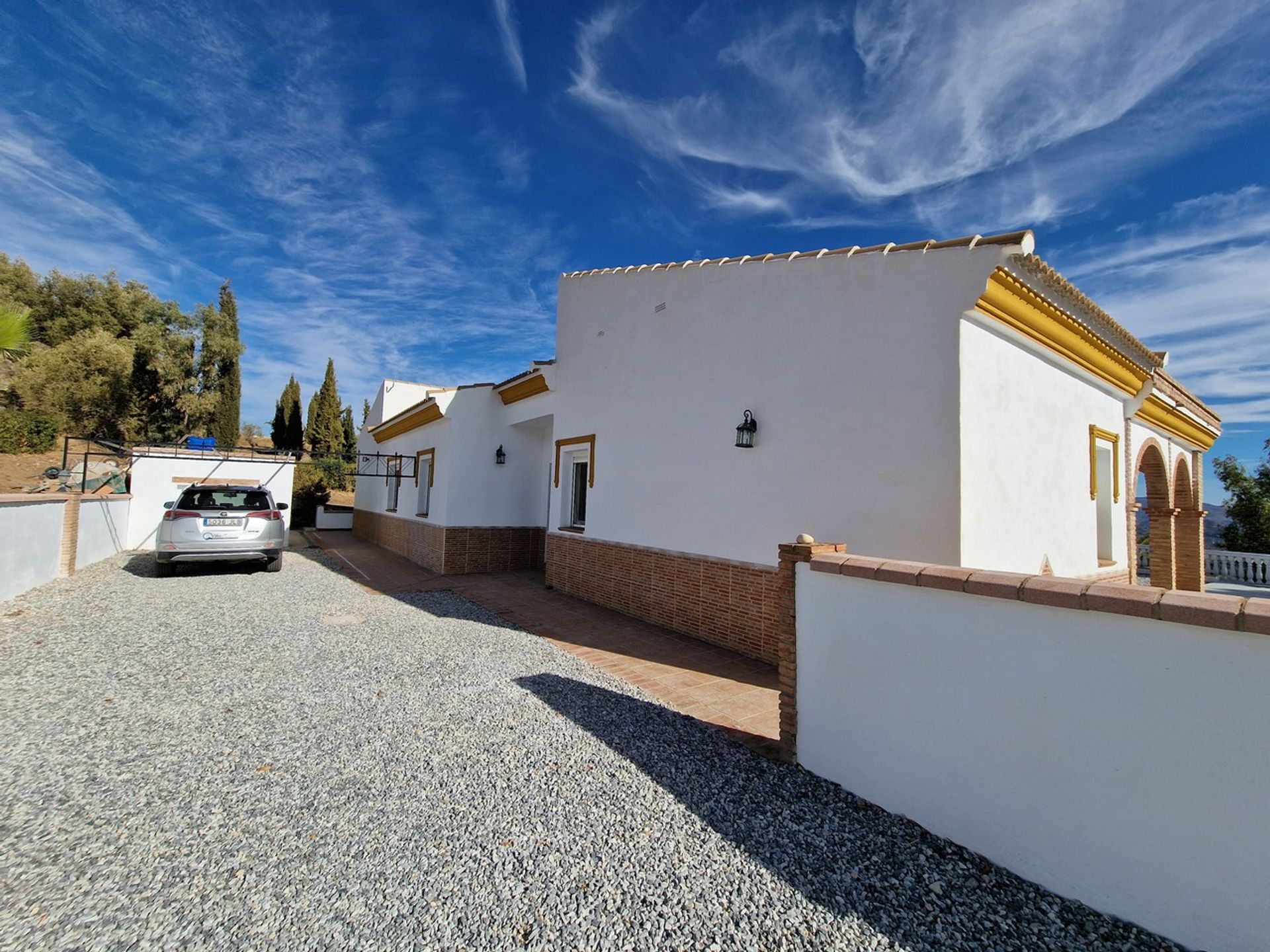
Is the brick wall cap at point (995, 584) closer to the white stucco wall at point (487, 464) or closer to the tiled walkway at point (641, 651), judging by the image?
the tiled walkway at point (641, 651)

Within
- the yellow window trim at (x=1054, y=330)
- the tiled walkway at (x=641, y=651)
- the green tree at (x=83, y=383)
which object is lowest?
the tiled walkway at (x=641, y=651)

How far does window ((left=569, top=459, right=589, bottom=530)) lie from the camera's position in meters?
10.5

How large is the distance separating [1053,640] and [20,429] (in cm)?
2757

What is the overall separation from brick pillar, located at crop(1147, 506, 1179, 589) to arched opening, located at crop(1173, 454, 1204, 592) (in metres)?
0.22

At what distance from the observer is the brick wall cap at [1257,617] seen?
193 centimetres

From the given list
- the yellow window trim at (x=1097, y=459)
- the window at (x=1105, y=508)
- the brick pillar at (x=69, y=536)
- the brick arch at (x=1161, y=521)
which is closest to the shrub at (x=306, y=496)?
the brick pillar at (x=69, y=536)

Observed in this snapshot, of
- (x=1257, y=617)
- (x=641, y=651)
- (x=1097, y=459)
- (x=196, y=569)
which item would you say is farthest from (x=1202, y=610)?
(x=196, y=569)

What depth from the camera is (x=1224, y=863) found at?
6.70 feet

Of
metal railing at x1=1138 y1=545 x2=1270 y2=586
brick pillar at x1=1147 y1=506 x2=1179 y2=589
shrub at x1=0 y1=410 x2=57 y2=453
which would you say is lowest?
metal railing at x1=1138 y1=545 x2=1270 y2=586

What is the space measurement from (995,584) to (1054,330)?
5334mm

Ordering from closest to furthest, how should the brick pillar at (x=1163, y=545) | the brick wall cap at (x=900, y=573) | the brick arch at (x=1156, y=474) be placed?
the brick wall cap at (x=900, y=573), the brick arch at (x=1156, y=474), the brick pillar at (x=1163, y=545)

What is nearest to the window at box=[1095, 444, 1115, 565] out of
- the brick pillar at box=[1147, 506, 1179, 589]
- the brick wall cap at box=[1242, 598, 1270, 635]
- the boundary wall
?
the brick pillar at box=[1147, 506, 1179, 589]

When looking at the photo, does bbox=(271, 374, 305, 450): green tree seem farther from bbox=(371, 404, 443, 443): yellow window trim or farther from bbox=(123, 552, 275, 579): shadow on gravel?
bbox=(123, 552, 275, 579): shadow on gravel

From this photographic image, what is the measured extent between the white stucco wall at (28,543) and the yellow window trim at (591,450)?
7907 millimetres
